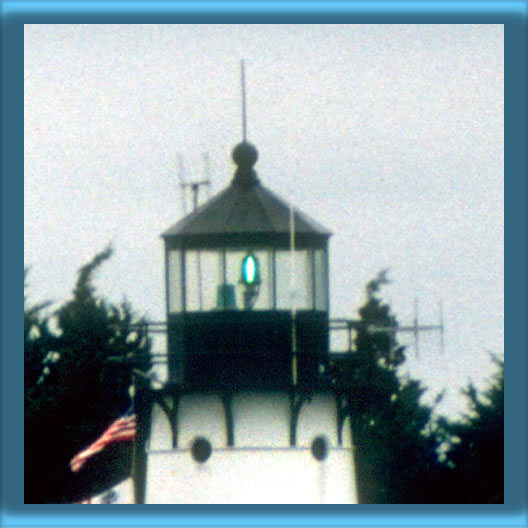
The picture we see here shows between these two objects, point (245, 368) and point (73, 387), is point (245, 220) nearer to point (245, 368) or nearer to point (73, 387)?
point (245, 368)

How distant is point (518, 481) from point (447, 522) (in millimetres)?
2972

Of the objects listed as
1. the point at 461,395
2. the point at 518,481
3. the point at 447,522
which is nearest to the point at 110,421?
the point at 461,395

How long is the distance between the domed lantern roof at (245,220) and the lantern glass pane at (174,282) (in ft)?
0.66

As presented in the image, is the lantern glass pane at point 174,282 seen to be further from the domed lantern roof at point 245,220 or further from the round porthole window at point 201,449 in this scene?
the round porthole window at point 201,449

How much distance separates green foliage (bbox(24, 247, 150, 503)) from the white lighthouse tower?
20.9ft

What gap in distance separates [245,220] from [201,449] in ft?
9.40

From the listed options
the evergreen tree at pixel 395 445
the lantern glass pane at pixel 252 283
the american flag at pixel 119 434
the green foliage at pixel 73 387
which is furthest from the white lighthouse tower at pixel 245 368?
the evergreen tree at pixel 395 445

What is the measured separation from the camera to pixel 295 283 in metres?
24.4

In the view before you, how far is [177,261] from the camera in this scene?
24.8 meters

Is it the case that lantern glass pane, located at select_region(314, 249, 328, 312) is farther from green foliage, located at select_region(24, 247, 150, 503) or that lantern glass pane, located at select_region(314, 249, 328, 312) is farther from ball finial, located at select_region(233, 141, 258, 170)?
green foliage, located at select_region(24, 247, 150, 503)

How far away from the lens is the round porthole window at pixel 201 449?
24656mm

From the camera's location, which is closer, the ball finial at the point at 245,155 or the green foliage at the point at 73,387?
the ball finial at the point at 245,155

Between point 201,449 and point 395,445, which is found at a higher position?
point 201,449

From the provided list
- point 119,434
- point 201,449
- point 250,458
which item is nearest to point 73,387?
point 119,434
